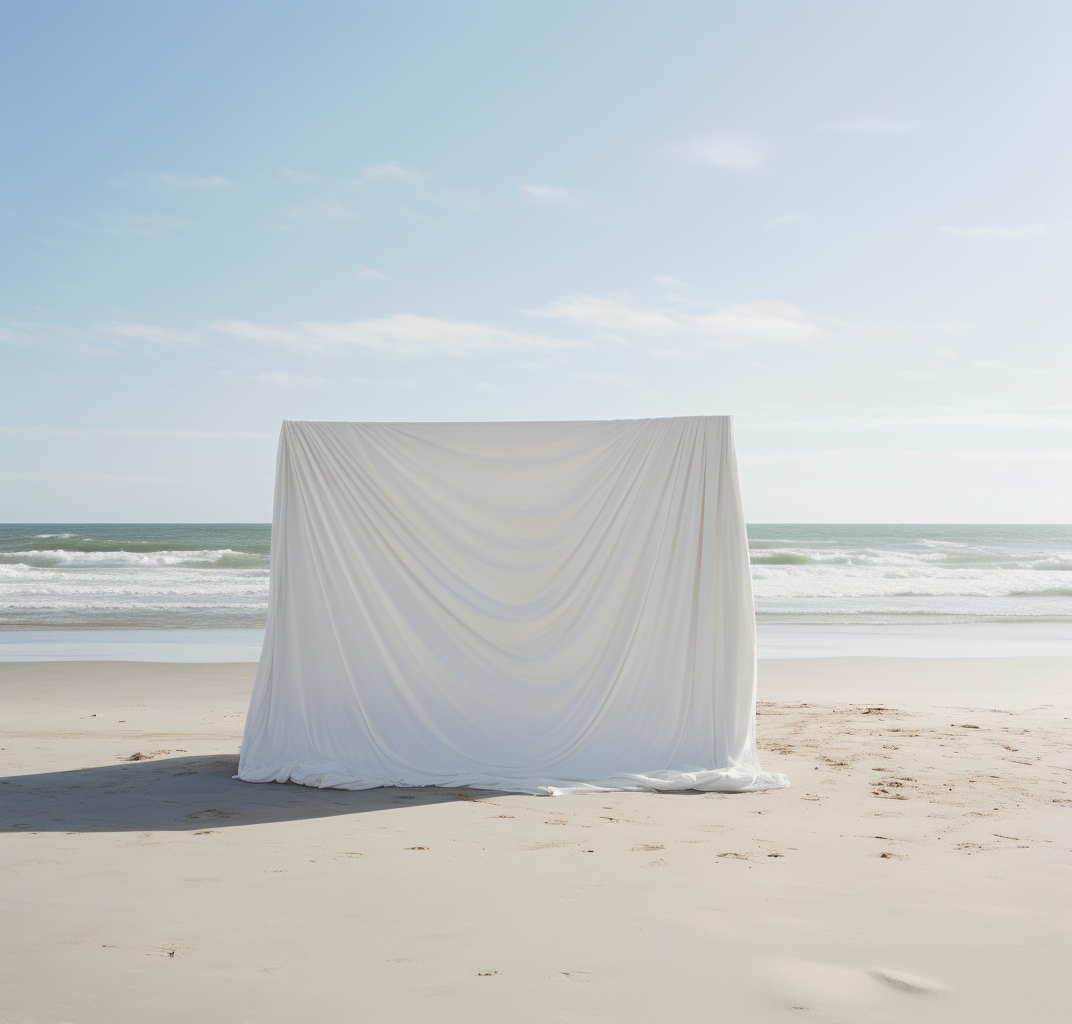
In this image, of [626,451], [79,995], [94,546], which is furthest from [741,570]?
[94,546]

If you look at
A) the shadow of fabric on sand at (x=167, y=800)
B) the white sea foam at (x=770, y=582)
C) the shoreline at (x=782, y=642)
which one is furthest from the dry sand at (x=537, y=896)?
the white sea foam at (x=770, y=582)

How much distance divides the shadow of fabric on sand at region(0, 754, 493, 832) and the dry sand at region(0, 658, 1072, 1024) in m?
0.02

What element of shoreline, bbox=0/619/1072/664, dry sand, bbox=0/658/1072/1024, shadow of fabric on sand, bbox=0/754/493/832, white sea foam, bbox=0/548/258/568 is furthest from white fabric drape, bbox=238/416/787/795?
white sea foam, bbox=0/548/258/568

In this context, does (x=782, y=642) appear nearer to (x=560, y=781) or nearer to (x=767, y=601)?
(x=767, y=601)

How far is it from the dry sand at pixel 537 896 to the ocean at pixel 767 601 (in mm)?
5530

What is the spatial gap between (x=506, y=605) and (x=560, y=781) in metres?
0.94

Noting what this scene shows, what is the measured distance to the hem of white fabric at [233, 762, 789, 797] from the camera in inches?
171

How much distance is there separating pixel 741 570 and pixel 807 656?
5746 mm

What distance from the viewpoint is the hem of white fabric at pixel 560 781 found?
4355 millimetres

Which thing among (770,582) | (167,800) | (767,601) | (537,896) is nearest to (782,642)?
(767,601)

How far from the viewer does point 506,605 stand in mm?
4742

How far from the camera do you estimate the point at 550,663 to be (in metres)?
4.69

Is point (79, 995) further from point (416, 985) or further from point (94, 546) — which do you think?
point (94, 546)

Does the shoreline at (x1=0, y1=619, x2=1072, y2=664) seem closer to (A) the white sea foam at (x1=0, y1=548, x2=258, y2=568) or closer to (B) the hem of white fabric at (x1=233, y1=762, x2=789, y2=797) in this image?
(B) the hem of white fabric at (x1=233, y1=762, x2=789, y2=797)
